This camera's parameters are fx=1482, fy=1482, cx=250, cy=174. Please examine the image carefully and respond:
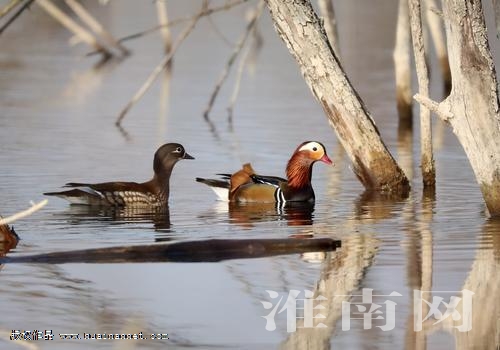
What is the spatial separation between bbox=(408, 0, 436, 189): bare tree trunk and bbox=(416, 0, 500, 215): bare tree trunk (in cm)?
191

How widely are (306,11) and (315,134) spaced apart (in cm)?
663

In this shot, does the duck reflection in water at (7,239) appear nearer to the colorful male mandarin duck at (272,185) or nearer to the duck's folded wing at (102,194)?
the duck's folded wing at (102,194)

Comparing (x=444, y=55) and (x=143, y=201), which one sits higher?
(x=444, y=55)

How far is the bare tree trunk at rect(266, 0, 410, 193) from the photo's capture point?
13.7 m

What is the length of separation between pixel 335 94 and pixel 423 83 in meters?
0.95

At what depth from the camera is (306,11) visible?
13.6m

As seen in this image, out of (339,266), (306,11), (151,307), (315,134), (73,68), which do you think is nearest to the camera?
(151,307)

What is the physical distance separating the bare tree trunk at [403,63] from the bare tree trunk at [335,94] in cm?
563

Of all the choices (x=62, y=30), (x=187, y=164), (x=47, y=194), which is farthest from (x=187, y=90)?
(x=62, y=30)

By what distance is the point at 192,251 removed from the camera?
10.7 m

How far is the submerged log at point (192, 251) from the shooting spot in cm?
1052

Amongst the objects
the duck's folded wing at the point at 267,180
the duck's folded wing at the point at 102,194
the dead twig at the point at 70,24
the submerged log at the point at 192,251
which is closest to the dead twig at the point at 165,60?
the duck's folded wing at the point at 267,180

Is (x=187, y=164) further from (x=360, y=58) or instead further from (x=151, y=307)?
(x=360, y=58)

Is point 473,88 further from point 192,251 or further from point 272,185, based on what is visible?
point 272,185
